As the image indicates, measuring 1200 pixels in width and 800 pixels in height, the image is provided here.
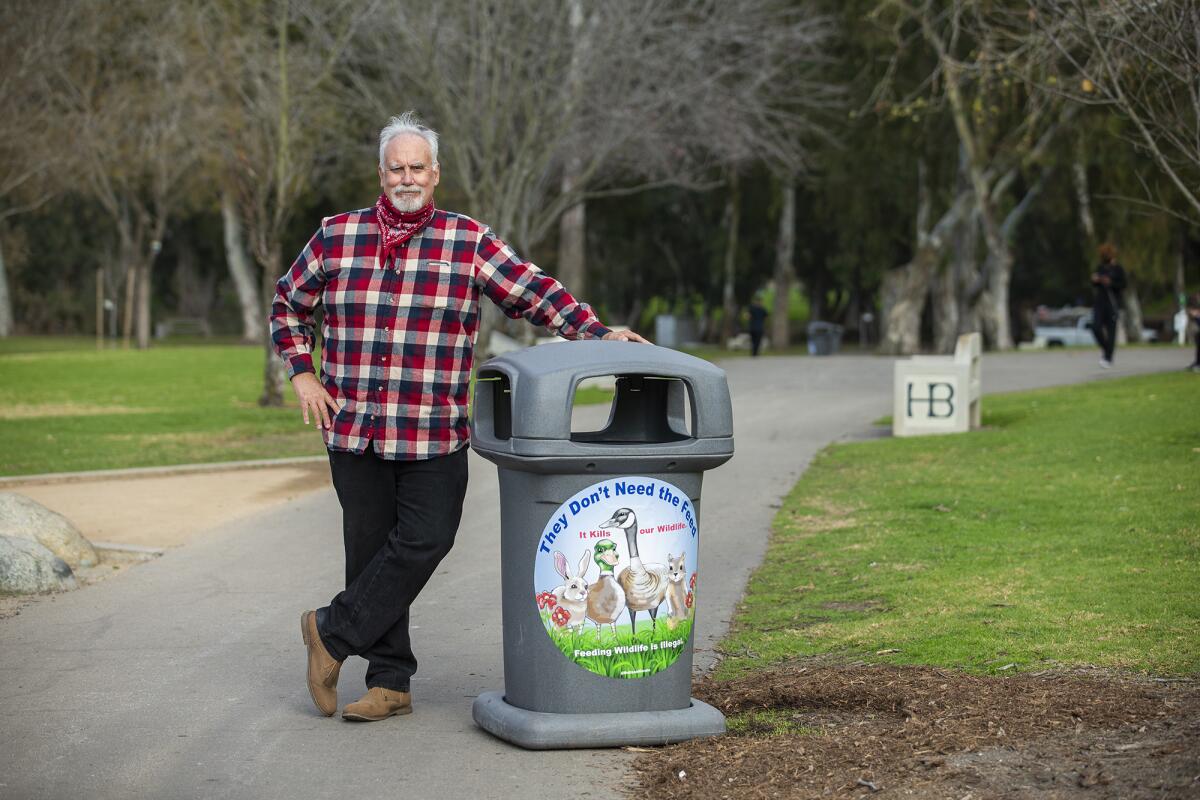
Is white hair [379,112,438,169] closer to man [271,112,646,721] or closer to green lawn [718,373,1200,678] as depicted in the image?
man [271,112,646,721]

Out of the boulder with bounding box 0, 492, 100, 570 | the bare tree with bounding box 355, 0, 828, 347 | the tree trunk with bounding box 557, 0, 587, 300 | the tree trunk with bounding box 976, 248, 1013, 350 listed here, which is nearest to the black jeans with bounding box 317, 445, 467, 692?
the boulder with bounding box 0, 492, 100, 570

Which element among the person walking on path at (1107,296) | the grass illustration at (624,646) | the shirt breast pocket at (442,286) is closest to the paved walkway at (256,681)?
the grass illustration at (624,646)

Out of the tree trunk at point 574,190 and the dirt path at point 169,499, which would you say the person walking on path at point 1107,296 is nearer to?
the tree trunk at point 574,190

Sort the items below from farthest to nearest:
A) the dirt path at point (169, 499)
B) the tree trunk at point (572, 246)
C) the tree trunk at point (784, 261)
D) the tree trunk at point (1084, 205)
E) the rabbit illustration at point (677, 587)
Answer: the tree trunk at point (784, 261)
the tree trunk at point (1084, 205)
the tree trunk at point (572, 246)
the dirt path at point (169, 499)
the rabbit illustration at point (677, 587)

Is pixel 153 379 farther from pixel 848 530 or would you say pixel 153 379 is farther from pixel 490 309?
pixel 848 530

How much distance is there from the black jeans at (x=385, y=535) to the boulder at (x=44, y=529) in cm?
397

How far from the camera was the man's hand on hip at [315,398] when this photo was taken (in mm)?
5676

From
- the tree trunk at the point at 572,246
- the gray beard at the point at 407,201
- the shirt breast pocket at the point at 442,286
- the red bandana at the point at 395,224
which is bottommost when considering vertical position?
the shirt breast pocket at the point at 442,286

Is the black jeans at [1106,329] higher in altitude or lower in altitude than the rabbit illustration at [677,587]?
higher

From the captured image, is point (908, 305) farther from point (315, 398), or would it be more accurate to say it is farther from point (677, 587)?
point (315, 398)

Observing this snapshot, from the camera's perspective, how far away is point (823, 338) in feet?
129

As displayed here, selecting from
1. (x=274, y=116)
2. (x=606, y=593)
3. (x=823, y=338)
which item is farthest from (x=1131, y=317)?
(x=606, y=593)

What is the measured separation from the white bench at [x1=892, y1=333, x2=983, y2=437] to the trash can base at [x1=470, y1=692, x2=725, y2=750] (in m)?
11.3

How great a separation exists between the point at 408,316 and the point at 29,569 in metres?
3.95
